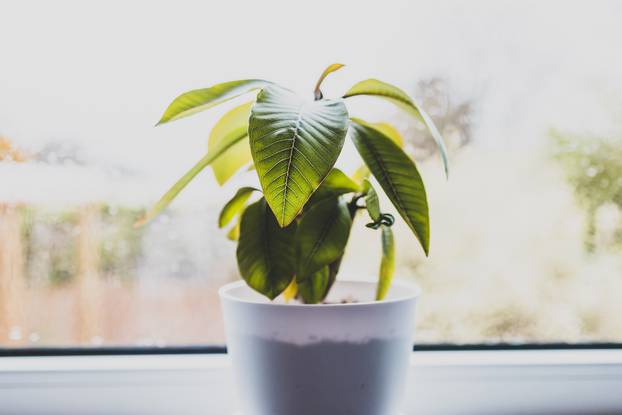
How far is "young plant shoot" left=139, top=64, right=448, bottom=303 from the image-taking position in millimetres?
444

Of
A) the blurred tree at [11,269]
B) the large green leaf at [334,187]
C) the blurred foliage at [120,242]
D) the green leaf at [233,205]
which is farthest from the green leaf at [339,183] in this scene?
the blurred tree at [11,269]

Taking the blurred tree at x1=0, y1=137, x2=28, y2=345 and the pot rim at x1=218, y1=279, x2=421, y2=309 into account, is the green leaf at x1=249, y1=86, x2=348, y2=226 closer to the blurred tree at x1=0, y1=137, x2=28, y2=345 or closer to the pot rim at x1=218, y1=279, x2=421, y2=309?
the pot rim at x1=218, y1=279, x2=421, y2=309

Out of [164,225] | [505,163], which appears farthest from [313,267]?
[505,163]

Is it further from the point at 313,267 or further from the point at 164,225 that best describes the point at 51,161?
the point at 313,267

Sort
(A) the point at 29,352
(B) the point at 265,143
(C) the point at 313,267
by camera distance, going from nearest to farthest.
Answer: (B) the point at 265,143 → (C) the point at 313,267 → (A) the point at 29,352

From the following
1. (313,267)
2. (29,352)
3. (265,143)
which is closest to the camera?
(265,143)

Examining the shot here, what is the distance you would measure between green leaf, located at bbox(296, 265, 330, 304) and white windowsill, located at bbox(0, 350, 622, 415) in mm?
229

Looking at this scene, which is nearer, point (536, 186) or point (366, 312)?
point (366, 312)

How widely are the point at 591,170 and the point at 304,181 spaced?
2.27 feet

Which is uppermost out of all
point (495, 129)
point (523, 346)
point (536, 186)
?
point (495, 129)

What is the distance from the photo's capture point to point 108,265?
0.87 meters

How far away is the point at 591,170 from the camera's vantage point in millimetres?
931

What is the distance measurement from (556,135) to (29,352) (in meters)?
0.93

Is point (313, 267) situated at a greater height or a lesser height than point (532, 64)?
lesser
